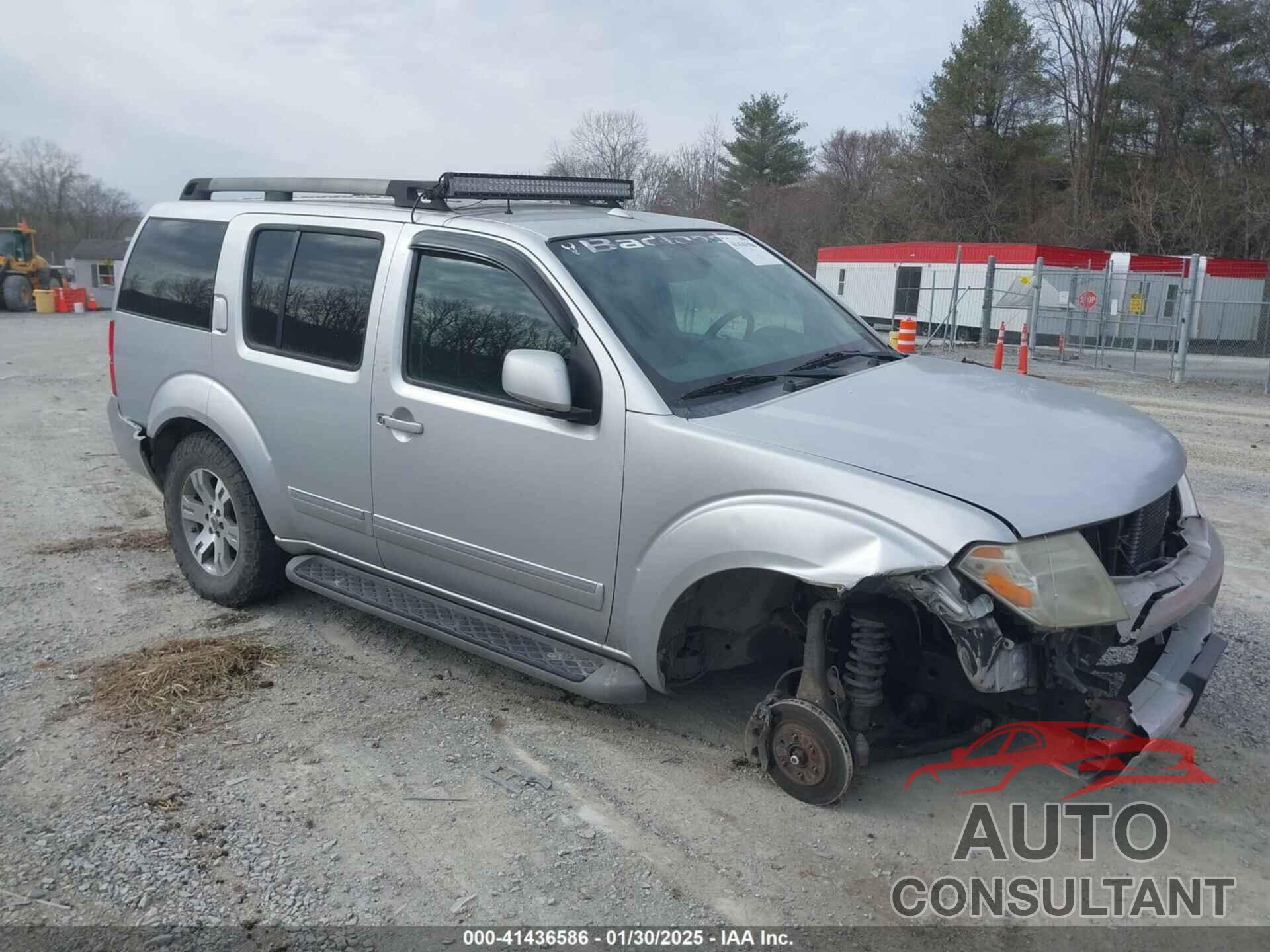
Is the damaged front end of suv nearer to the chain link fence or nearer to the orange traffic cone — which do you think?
the orange traffic cone

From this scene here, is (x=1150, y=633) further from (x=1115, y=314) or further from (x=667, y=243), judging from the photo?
(x=1115, y=314)

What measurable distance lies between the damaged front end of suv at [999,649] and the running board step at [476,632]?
1.76 feet

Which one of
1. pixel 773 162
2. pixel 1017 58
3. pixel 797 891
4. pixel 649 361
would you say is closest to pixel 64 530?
pixel 649 361

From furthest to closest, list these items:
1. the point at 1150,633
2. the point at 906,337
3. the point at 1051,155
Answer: the point at 1051,155, the point at 906,337, the point at 1150,633

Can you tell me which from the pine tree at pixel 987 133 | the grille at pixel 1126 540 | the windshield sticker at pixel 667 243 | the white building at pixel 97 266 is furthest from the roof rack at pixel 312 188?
the pine tree at pixel 987 133

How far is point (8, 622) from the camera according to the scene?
503 cm

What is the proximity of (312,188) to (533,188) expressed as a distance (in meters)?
1.09

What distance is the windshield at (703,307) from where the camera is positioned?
3805 mm

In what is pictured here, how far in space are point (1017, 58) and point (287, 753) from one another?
45559 mm

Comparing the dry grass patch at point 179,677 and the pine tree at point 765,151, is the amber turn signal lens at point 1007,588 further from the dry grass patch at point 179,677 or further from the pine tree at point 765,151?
the pine tree at point 765,151

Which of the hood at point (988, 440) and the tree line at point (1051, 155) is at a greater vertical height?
the tree line at point (1051, 155)

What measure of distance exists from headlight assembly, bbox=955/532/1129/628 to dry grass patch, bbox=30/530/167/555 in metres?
5.03

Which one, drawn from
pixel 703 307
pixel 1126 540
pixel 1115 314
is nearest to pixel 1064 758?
pixel 1126 540

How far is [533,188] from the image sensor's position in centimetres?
484
